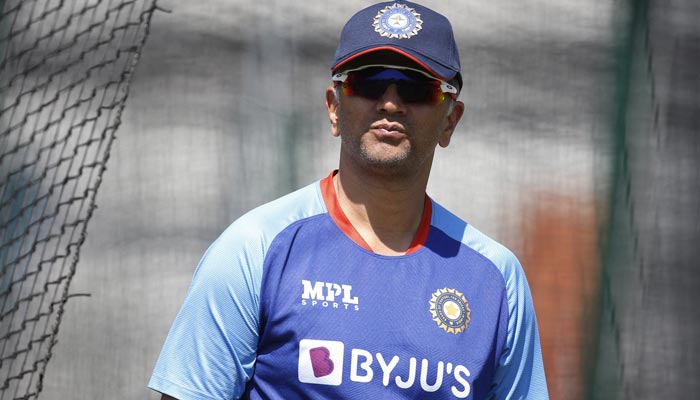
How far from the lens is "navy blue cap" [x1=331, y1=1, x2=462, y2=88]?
88.0 inches

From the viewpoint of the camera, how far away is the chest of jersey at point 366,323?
2.04m

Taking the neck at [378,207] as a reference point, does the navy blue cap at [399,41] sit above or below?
above

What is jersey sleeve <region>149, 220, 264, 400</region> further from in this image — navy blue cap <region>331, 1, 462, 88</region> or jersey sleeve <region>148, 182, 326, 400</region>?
navy blue cap <region>331, 1, 462, 88</region>

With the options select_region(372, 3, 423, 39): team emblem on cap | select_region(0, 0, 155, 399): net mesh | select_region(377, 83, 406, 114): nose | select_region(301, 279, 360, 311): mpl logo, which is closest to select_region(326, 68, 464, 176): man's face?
select_region(377, 83, 406, 114): nose

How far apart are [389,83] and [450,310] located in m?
0.56

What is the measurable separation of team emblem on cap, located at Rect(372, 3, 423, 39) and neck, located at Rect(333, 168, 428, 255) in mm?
343

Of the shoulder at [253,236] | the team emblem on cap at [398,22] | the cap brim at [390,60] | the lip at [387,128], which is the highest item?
the team emblem on cap at [398,22]

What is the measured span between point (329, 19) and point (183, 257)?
1110 mm

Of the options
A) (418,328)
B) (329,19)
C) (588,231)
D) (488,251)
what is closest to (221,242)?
(418,328)

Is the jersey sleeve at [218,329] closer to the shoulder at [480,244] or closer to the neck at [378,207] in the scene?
the neck at [378,207]

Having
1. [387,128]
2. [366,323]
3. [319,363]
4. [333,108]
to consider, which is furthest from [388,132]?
[319,363]

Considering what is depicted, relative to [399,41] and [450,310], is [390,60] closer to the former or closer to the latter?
[399,41]

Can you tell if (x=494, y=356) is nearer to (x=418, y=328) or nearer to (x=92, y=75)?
(x=418, y=328)

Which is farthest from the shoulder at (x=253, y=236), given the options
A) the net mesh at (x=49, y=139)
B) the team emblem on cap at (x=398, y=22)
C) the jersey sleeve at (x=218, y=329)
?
the net mesh at (x=49, y=139)
